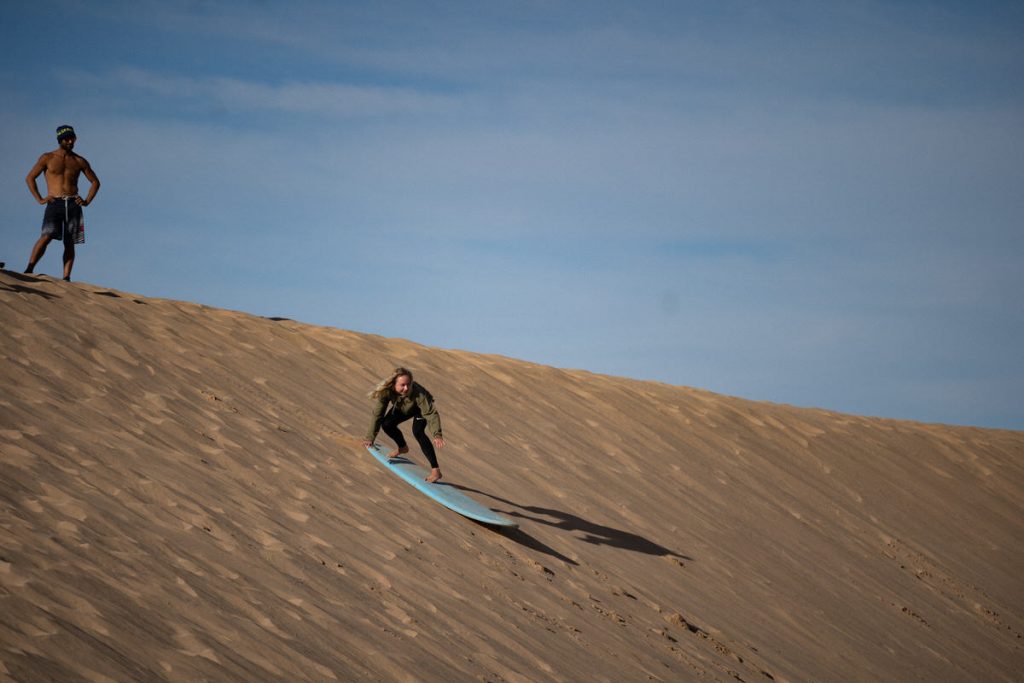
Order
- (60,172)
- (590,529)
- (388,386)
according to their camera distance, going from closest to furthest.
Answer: (388,386)
(590,529)
(60,172)

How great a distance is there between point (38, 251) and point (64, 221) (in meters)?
0.42

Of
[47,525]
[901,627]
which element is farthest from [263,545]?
A: [901,627]

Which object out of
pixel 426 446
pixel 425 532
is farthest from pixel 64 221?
pixel 425 532

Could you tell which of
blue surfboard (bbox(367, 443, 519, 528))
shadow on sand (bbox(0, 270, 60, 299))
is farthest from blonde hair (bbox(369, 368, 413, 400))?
shadow on sand (bbox(0, 270, 60, 299))

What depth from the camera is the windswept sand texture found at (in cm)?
537

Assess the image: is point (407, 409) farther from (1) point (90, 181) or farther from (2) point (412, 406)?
(1) point (90, 181)

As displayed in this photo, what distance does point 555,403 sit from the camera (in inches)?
553

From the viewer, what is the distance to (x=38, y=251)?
34.0ft

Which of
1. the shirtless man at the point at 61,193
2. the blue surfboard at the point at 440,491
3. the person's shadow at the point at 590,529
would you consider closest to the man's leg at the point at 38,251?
the shirtless man at the point at 61,193

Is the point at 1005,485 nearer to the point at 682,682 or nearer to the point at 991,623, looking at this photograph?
the point at 991,623

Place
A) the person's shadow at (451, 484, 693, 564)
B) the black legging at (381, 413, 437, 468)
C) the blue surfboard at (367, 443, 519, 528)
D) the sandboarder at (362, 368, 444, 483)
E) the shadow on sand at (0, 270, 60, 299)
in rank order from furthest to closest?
the person's shadow at (451, 484, 693, 564) < the shadow on sand at (0, 270, 60, 299) < the black legging at (381, 413, 437, 468) < the sandboarder at (362, 368, 444, 483) < the blue surfboard at (367, 443, 519, 528)

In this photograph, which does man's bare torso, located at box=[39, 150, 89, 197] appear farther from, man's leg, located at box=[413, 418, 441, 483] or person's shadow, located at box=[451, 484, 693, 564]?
person's shadow, located at box=[451, 484, 693, 564]

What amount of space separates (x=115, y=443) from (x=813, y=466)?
37.0 ft

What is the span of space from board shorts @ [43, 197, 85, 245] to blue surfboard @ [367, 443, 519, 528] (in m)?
3.98
